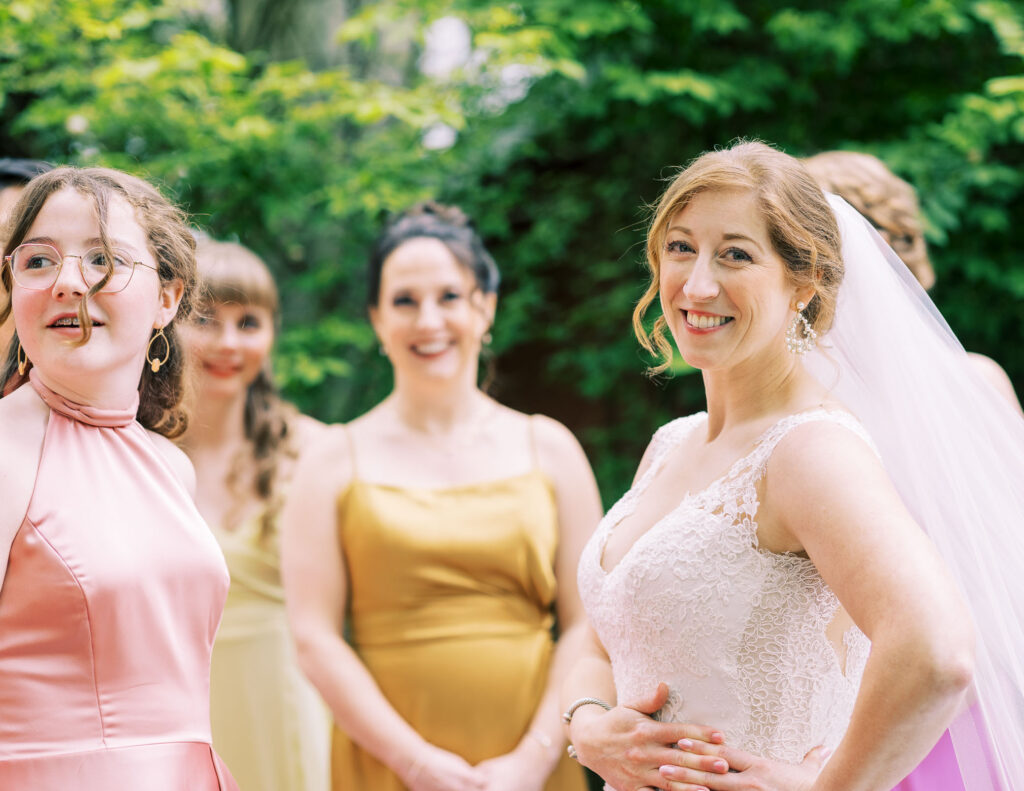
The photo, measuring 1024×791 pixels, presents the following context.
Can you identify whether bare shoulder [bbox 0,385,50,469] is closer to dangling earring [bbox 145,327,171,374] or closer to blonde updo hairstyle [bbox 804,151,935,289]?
dangling earring [bbox 145,327,171,374]

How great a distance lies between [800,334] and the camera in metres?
2.06

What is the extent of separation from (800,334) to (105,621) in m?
1.41

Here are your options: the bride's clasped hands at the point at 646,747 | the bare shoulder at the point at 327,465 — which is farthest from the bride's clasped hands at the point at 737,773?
the bare shoulder at the point at 327,465

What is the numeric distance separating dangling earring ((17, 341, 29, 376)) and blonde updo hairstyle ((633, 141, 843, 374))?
127cm

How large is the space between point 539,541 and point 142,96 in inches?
119

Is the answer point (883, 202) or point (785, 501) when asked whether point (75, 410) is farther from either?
point (883, 202)

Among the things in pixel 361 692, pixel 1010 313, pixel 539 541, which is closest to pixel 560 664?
pixel 539 541

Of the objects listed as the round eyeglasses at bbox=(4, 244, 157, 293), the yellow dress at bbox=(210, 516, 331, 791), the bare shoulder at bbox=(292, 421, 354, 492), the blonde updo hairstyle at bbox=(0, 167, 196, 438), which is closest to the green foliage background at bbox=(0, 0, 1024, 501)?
the yellow dress at bbox=(210, 516, 331, 791)

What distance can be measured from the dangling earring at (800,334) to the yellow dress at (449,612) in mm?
1312

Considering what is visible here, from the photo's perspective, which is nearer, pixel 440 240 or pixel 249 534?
pixel 440 240

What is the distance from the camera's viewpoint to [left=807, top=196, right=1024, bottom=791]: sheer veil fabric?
6.31 feet

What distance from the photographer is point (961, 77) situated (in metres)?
4.69

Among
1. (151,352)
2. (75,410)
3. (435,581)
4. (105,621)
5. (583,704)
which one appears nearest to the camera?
(105,621)

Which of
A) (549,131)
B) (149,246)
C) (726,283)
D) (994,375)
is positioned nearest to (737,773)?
(726,283)
